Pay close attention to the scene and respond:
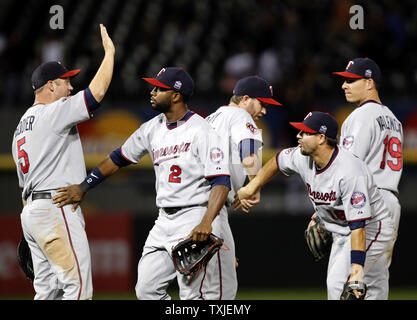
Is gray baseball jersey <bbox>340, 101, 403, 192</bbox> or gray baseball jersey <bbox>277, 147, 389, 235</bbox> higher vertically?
gray baseball jersey <bbox>340, 101, 403, 192</bbox>

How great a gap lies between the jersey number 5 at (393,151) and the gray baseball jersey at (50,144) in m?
2.53

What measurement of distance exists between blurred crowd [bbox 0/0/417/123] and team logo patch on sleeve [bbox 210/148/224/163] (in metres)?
6.39

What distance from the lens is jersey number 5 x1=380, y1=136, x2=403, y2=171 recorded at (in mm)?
6777

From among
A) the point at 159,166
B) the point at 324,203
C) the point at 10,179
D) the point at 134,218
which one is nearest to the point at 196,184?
the point at 159,166

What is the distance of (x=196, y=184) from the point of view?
607 cm

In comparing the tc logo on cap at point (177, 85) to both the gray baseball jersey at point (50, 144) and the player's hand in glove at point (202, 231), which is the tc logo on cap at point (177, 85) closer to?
the gray baseball jersey at point (50, 144)

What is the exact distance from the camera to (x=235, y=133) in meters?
6.77

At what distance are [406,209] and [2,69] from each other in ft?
22.8

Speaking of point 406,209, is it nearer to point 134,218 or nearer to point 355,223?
point 134,218

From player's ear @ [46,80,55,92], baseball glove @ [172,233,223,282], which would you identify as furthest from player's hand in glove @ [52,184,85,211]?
baseball glove @ [172,233,223,282]

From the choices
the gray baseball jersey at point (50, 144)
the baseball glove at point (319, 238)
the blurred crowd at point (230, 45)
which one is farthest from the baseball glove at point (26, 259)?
the blurred crowd at point (230, 45)

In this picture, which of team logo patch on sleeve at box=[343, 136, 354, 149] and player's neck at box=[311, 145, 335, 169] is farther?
team logo patch on sleeve at box=[343, 136, 354, 149]

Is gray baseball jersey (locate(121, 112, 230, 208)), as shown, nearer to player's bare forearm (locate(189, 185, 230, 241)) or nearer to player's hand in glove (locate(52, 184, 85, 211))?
player's bare forearm (locate(189, 185, 230, 241))

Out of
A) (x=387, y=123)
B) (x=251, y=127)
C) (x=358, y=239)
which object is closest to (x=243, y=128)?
(x=251, y=127)
